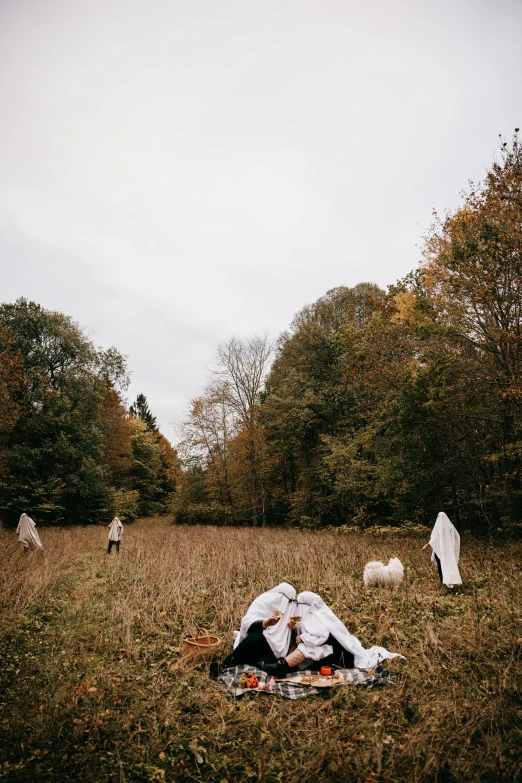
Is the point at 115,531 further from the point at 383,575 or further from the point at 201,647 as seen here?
the point at 201,647

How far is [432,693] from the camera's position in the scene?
4.82 meters

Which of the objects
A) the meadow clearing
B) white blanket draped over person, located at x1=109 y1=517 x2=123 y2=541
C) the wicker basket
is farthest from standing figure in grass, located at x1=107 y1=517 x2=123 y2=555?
the wicker basket

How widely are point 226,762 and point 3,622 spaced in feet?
16.7

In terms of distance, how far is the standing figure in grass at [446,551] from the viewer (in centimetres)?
884

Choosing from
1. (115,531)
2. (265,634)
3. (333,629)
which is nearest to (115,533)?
(115,531)

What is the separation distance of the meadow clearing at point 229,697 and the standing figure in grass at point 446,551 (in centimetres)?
28

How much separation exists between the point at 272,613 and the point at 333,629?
0.94 m

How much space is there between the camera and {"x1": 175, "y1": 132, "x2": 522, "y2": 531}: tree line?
13.4 m

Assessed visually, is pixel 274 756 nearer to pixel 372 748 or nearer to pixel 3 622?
pixel 372 748

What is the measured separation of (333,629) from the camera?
610cm

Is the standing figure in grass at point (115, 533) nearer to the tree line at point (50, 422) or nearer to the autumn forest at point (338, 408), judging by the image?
the autumn forest at point (338, 408)

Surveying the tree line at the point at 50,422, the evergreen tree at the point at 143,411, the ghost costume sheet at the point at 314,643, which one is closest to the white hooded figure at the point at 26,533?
the tree line at the point at 50,422

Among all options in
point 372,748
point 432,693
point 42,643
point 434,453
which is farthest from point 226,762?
Answer: point 434,453

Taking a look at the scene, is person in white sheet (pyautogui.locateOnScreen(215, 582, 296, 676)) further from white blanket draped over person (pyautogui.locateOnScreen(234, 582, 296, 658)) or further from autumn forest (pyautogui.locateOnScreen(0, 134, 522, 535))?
autumn forest (pyautogui.locateOnScreen(0, 134, 522, 535))
